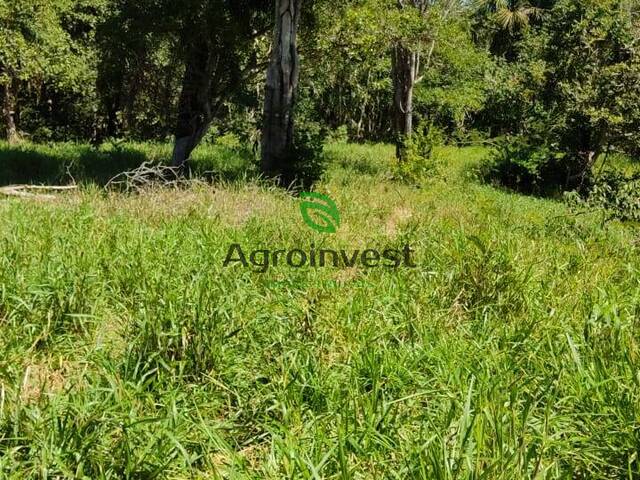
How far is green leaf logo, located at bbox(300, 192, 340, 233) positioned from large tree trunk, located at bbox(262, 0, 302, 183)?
1555 millimetres

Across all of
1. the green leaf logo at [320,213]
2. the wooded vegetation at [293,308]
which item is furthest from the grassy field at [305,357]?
the green leaf logo at [320,213]

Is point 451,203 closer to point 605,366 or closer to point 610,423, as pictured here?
point 605,366

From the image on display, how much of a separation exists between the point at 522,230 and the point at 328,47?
5389mm

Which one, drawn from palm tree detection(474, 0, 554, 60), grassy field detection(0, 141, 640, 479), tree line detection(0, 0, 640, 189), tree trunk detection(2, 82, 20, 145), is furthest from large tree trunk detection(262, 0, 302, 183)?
palm tree detection(474, 0, 554, 60)

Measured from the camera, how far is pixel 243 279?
350cm

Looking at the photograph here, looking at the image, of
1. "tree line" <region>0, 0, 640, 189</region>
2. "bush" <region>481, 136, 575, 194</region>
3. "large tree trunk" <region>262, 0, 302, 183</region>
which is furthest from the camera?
"bush" <region>481, 136, 575, 194</region>

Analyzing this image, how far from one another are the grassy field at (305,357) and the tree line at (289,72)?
14.2 feet

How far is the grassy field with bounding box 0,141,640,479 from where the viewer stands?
176 cm

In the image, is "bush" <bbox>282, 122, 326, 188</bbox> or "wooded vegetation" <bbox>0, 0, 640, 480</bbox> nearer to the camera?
"wooded vegetation" <bbox>0, 0, 640, 480</bbox>

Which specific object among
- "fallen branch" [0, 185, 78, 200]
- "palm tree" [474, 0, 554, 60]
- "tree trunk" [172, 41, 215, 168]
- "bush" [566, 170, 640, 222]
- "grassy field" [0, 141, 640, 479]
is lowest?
"grassy field" [0, 141, 640, 479]

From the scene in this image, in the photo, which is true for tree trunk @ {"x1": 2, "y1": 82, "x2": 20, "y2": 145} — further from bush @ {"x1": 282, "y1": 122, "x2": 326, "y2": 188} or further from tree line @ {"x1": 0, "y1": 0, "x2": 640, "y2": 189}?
bush @ {"x1": 282, "y1": 122, "x2": 326, "y2": 188}

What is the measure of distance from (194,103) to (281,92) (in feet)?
7.13

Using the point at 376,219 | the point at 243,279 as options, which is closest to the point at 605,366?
the point at 243,279

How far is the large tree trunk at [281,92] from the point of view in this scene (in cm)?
775
